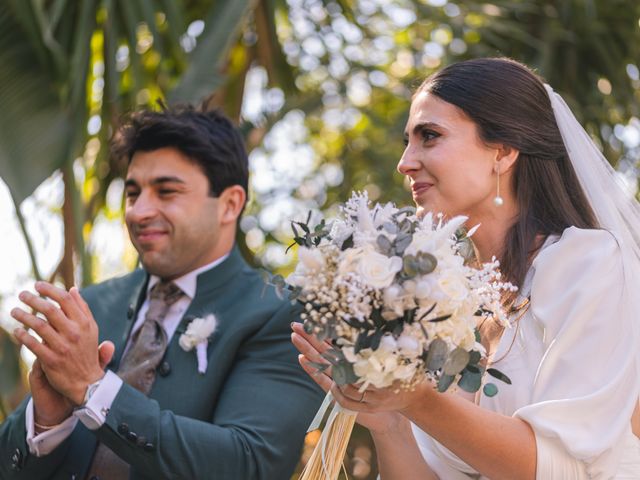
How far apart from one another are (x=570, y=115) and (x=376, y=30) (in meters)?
3.75

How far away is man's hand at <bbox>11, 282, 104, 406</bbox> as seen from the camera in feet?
9.49

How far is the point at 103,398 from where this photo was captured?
9.78 feet

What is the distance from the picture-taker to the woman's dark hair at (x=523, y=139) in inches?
108

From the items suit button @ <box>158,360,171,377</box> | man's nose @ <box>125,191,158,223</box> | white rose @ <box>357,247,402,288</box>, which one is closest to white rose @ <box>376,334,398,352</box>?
white rose @ <box>357,247,402,288</box>

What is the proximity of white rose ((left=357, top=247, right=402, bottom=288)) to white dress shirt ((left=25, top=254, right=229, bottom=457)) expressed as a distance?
1201 millimetres

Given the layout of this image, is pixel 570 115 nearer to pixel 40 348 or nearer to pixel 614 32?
pixel 40 348

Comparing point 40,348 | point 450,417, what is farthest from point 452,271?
point 40,348

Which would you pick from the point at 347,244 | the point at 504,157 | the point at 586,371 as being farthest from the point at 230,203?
the point at 586,371

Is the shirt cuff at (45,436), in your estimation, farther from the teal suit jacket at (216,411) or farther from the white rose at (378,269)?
the white rose at (378,269)

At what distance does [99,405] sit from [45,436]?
0.33m

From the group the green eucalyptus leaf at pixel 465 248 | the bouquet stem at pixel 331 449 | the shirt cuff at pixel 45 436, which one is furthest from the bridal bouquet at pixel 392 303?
the shirt cuff at pixel 45 436

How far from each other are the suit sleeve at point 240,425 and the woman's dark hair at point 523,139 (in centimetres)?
91

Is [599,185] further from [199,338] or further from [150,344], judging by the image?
[150,344]

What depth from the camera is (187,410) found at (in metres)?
3.26
